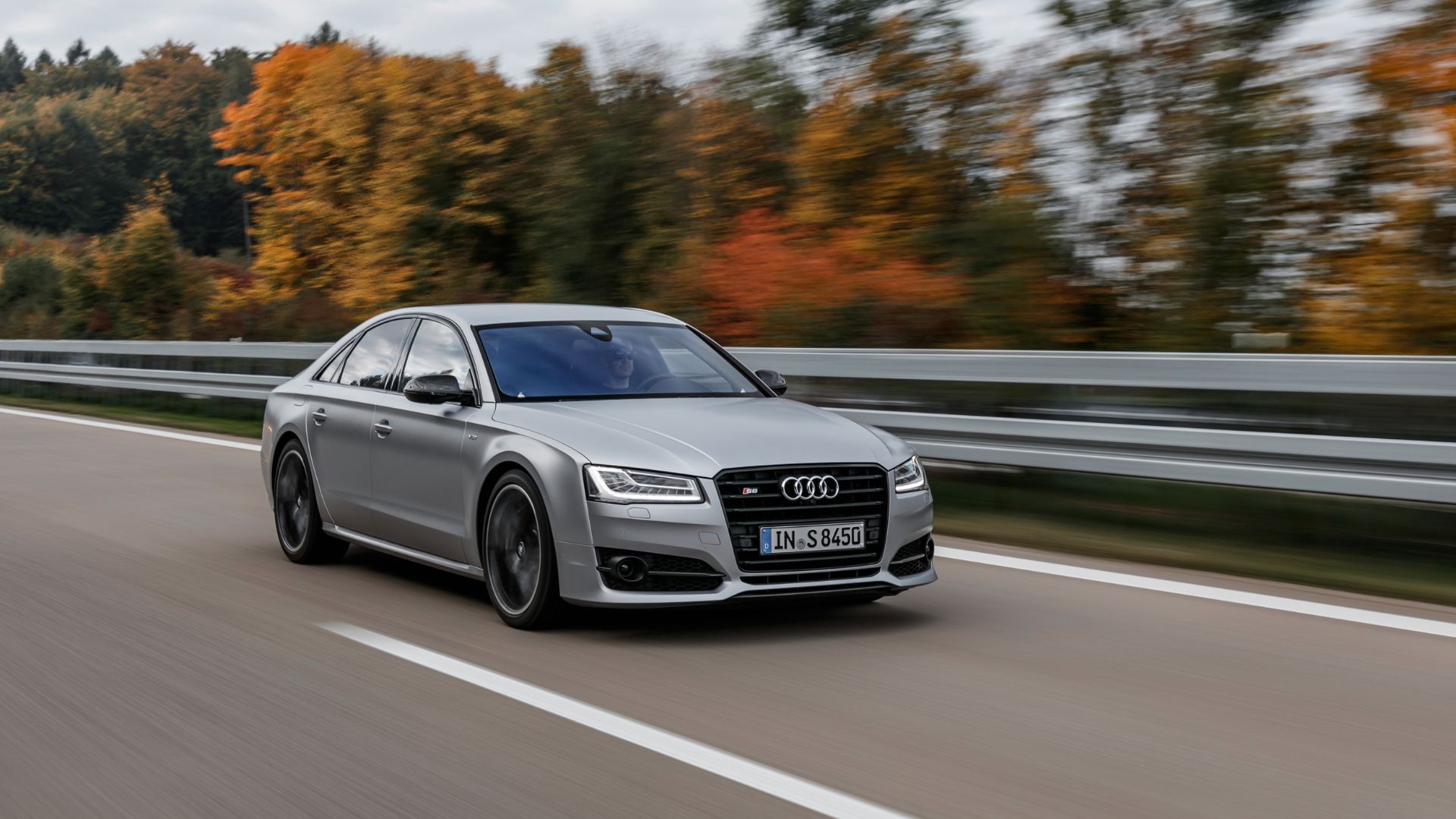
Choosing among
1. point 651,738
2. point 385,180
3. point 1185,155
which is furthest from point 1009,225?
point 385,180

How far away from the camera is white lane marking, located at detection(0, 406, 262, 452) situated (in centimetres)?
1661

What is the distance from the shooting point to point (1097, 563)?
8352 millimetres

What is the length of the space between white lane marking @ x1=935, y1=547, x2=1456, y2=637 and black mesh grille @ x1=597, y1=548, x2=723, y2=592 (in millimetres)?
2367

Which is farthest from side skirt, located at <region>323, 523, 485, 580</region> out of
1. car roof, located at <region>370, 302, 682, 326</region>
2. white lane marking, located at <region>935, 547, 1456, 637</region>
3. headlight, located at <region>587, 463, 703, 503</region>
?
white lane marking, located at <region>935, 547, 1456, 637</region>

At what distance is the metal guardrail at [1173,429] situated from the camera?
7.72m

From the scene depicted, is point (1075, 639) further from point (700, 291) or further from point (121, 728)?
point (700, 291)

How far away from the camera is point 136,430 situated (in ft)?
62.1

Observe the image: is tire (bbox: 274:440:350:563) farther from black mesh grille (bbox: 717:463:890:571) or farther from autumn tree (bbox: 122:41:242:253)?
autumn tree (bbox: 122:41:242:253)

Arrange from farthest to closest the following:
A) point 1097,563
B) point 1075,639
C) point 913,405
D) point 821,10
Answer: point 821,10 < point 913,405 < point 1097,563 < point 1075,639

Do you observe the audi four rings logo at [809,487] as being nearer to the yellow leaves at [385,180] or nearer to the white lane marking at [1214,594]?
the white lane marking at [1214,594]

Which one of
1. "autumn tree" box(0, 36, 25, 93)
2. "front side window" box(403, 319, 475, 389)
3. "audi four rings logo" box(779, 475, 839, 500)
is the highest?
"autumn tree" box(0, 36, 25, 93)

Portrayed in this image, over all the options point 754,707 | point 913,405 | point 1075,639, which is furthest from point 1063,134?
point 754,707

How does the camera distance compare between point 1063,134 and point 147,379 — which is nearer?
point 1063,134

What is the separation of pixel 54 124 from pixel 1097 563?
118858 millimetres
